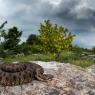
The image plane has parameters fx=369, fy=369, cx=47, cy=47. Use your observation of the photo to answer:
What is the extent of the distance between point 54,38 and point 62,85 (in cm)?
3354

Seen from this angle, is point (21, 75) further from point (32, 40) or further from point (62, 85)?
point (32, 40)

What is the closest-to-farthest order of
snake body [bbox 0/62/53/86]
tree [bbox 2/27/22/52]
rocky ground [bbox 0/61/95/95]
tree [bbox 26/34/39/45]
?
rocky ground [bbox 0/61/95/95] < snake body [bbox 0/62/53/86] < tree [bbox 2/27/22/52] < tree [bbox 26/34/39/45]

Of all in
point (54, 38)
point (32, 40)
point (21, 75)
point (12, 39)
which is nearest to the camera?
point (21, 75)

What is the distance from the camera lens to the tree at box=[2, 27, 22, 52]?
5483 centimetres

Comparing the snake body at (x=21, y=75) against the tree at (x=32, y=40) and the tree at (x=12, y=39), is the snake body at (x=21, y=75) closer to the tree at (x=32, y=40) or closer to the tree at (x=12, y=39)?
the tree at (x=12, y=39)

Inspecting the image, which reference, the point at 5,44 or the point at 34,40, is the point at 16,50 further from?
the point at 34,40

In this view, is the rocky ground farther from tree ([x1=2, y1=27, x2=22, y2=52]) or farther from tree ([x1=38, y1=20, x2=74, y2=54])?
tree ([x1=2, y1=27, x2=22, y2=52])

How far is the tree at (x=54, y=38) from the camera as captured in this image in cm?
4406

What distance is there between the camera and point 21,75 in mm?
10773

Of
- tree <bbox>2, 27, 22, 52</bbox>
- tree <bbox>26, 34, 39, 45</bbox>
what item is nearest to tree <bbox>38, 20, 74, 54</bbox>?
tree <bbox>2, 27, 22, 52</bbox>

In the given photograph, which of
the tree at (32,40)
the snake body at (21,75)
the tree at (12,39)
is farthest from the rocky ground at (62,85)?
the tree at (32,40)

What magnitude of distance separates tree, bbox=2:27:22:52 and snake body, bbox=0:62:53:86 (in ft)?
140

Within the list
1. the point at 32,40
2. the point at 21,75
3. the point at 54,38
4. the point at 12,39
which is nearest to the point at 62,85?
the point at 21,75

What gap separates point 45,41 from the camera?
4462cm
